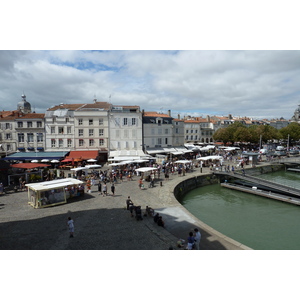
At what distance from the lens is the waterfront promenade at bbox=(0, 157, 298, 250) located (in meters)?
8.69

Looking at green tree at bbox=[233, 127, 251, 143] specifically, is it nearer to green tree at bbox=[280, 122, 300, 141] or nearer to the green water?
green tree at bbox=[280, 122, 300, 141]

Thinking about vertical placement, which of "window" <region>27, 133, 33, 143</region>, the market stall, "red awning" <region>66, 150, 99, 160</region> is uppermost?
"window" <region>27, 133, 33, 143</region>

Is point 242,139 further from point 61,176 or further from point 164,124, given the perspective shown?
point 61,176

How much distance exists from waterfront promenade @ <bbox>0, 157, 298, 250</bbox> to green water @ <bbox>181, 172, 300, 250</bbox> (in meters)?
3.09

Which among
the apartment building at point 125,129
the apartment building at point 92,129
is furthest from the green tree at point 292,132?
the apartment building at point 92,129

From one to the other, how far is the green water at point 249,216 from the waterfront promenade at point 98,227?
10.2ft

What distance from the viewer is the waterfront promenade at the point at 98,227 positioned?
8.69 meters

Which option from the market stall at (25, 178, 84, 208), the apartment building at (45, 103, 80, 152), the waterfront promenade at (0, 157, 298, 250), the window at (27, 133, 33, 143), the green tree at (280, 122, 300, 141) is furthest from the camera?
the green tree at (280, 122, 300, 141)

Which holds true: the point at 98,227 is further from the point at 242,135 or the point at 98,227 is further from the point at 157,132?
the point at 242,135

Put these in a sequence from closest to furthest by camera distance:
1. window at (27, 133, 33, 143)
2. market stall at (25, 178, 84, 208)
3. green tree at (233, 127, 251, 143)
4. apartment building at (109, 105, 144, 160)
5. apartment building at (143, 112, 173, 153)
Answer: market stall at (25, 178, 84, 208) → window at (27, 133, 33, 143) → apartment building at (109, 105, 144, 160) → apartment building at (143, 112, 173, 153) → green tree at (233, 127, 251, 143)

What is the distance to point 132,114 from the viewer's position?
113 feet

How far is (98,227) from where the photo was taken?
10414mm

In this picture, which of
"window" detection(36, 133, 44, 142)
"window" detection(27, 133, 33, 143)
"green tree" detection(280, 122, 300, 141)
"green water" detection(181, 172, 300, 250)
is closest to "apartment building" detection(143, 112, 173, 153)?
"green water" detection(181, 172, 300, 250)

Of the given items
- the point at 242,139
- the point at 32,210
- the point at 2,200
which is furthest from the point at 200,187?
the point at 242,139
